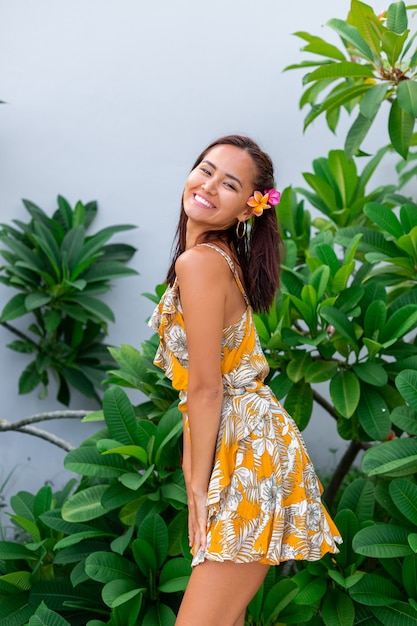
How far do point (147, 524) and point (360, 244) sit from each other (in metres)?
1.06

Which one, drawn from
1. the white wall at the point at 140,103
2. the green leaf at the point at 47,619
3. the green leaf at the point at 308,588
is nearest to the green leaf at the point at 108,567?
the green leaf at the point at 47,619

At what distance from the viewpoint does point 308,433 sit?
318cm

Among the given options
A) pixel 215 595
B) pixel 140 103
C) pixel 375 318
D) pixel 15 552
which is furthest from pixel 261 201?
pixel 140 103

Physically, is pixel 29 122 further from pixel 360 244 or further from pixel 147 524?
pixel 147 524

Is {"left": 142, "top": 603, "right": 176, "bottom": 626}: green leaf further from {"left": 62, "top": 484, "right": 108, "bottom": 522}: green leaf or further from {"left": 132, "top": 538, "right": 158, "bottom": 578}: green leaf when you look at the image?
{"left": 62, "top": 484, "right": 108, "bottom": 522}: green leaf

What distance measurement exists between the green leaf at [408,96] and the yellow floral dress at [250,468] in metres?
0.89

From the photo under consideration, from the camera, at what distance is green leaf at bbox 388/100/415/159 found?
225 cm

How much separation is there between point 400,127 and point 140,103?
1.18 m

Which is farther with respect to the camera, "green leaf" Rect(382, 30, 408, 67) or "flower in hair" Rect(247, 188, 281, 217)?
"green leaf" Rect(382, 30, 408, 67)

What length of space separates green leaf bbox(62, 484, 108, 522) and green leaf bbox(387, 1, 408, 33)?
147 centimetres

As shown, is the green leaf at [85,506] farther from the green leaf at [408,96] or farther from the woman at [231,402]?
the green leaf at [408,96]

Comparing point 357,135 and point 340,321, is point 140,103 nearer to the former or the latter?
point 357,135

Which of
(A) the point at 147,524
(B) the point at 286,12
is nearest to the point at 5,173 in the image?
(B) the point at 286,12

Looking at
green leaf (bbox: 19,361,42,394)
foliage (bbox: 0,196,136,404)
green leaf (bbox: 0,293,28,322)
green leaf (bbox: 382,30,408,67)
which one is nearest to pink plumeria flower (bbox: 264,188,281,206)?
green leaf (bbox: 382,30,408,67)
